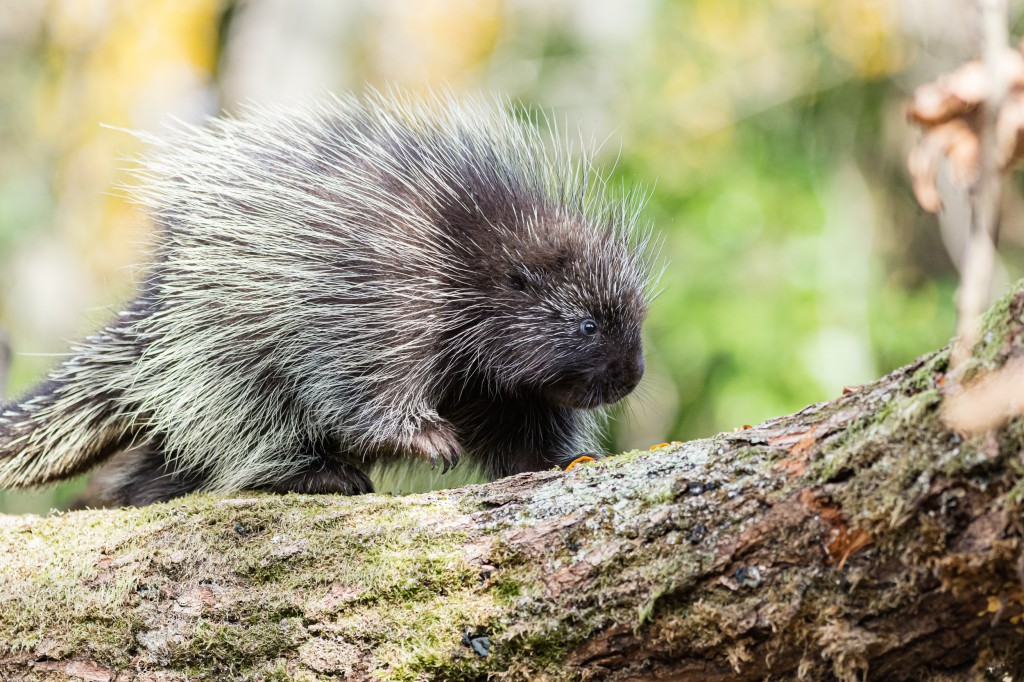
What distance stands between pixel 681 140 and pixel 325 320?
Result: 434 centimetres

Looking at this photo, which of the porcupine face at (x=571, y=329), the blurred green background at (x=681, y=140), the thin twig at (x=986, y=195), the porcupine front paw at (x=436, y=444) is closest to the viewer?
the thin twig at (x=986, y=195)

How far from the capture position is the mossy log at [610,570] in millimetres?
1697

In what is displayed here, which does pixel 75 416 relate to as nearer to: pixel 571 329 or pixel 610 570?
pixel 571 329

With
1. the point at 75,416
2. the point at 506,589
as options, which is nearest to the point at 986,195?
the point at 506,589

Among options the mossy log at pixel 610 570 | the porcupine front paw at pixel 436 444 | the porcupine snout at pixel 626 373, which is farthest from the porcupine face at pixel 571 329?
the mossy log at pixel 610 570

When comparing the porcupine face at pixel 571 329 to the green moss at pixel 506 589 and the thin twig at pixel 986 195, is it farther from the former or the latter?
the thin twig at pixel 986 195

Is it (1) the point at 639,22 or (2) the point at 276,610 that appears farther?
(1) the point at 639,22

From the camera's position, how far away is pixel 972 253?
5.07 ft

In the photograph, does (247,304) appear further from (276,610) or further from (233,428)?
(276,610)

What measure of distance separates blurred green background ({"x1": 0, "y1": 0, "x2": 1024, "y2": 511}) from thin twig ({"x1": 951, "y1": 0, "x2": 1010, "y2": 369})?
2.43 metres

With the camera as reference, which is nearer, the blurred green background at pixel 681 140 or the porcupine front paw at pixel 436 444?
the porcupine front paw at pixel 436 444

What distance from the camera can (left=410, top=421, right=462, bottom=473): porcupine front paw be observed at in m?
3.05

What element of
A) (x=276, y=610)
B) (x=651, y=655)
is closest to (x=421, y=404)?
(x=276, y=610)

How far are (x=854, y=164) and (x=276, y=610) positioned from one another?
676 centimetres
